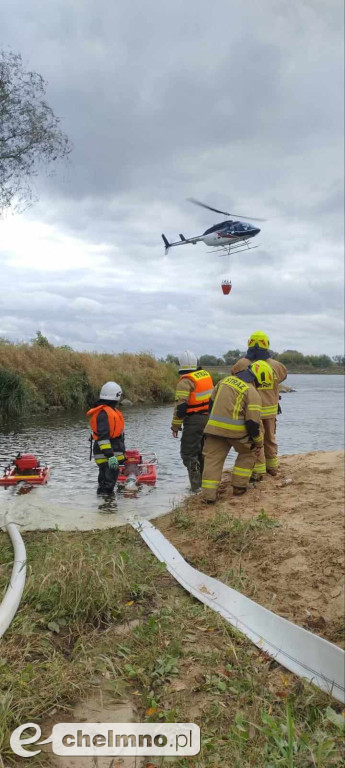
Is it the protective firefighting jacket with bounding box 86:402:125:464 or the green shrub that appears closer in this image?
the protective firefighting jacket with bounding box 86:402:125:464

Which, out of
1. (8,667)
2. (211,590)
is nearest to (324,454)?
(211,590)

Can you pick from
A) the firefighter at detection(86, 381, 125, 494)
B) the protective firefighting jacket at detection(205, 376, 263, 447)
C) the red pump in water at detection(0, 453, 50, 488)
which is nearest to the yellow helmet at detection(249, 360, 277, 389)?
the protective firefighting jacket at detection(205, 376, 263, 447)

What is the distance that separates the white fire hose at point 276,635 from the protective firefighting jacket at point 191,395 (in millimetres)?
3379

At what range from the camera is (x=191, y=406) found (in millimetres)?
8219

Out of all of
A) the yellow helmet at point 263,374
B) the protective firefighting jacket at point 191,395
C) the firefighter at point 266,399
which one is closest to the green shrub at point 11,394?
the protective firefighting jacket at point 191,395

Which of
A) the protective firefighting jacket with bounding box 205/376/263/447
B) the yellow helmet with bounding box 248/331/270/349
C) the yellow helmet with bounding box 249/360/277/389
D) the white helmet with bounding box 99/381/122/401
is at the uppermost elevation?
the yellow helmet with bounding box 248/331/270/349

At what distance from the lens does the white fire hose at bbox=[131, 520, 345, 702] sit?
3279 millimetres

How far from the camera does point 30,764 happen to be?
8.23 ft

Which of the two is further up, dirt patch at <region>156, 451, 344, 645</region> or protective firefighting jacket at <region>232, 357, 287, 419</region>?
protective firefighting jacket at <region>232, 357, 287, 419</region>

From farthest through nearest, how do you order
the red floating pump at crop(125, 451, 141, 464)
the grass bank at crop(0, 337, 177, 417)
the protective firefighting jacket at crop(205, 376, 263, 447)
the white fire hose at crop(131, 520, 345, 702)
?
the grass bank at crop(0, 337, 177, 417), the red floating pump at crop(125, 451, 141, 464), the protective firefighting jacket at crop(205, 376, 263, 447), the white fire hose at crop(131, 520, 345, 702)

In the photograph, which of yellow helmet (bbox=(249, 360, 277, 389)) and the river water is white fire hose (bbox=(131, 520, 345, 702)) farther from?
yellow helmet (bbox=(249, 360, 277, 389))

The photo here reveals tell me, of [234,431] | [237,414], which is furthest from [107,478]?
[237,414]

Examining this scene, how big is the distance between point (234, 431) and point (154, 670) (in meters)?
3.91

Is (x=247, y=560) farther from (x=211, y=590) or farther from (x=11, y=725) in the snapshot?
(x=11, y=725)
